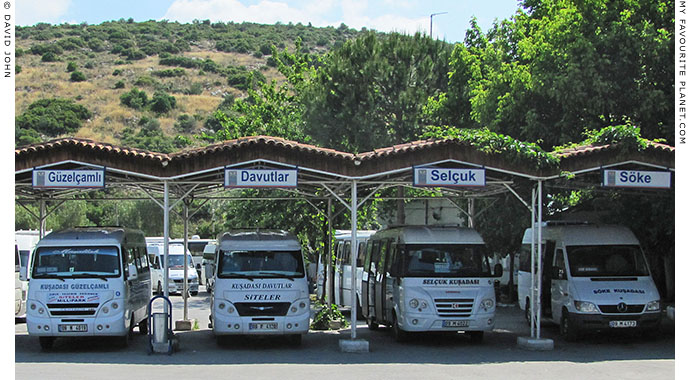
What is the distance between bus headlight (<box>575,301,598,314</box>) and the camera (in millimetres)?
16383

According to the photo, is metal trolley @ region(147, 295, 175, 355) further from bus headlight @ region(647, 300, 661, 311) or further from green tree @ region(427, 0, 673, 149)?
green tree @ region(427, 0, 673, 149)

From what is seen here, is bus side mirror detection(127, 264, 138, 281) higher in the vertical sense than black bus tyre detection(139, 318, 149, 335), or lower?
higher

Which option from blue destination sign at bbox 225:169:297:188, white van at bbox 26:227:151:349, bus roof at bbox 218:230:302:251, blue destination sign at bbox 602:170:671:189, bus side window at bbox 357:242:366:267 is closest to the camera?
white van at bbox 26:227:151:349

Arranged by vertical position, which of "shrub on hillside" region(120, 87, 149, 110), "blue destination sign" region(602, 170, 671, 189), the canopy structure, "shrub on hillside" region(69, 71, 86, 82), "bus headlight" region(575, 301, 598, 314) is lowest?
"bus headlight" region(575, 301, 598, 314)

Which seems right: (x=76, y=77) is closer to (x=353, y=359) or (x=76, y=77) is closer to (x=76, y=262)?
(x=76, y=262)

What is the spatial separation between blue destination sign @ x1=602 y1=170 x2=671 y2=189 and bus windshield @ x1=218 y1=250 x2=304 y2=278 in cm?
649

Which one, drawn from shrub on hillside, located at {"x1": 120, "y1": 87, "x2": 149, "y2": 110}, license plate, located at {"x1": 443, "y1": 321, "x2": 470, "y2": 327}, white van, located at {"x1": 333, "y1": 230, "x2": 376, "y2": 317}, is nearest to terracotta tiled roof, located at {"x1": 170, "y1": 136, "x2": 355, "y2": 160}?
license plate, located at {"x1": 443, "y1": 321, "x2": 470, "y2": 327}

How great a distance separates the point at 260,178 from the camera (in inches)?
623

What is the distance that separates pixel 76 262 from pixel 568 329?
10.3 m

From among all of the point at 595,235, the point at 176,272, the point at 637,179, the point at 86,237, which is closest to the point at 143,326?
the point at 86,237

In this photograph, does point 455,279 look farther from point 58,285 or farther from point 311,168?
point 58,285

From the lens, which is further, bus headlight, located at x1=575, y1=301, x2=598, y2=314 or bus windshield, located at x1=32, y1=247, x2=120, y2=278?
bus headlight, located at x1=575, y1=301, x2=598, y2=314

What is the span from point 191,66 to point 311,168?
283ft

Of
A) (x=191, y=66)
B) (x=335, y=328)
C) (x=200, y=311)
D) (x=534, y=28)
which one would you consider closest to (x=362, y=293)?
(x=335, y=328)
